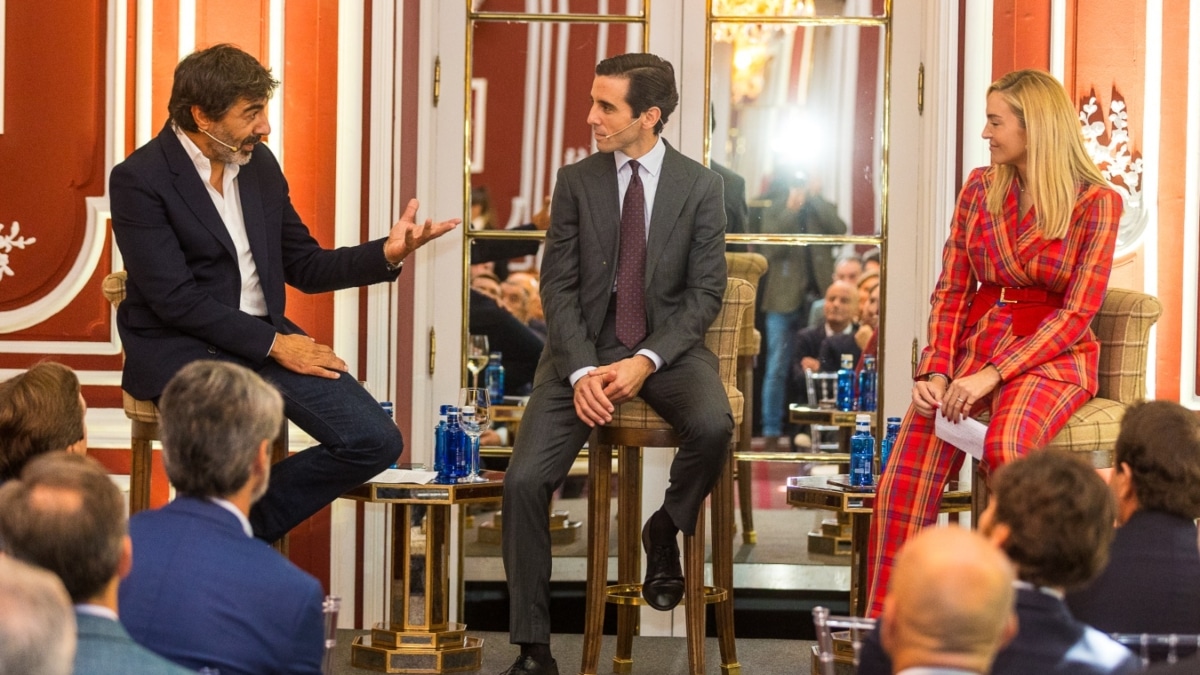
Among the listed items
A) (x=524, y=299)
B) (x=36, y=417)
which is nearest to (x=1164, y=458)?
(x=36, y=417)

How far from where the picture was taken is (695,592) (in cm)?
376

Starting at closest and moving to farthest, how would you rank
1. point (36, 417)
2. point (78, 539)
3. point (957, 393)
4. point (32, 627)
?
point (32, 627), point (78, 539), point (36, 417), point (957, 393)

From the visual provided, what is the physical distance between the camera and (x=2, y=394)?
2732 mm

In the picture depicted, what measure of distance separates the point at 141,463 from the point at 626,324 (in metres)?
1.28

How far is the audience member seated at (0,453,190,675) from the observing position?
5.79 ft

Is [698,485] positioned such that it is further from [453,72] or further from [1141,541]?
[453,72]

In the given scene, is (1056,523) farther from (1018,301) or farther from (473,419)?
(473,419)

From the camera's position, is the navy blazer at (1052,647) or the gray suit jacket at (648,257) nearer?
the navy blazer at (1052,647)

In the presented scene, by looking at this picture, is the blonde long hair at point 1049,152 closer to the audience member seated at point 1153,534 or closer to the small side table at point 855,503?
the small side table at point 855,503

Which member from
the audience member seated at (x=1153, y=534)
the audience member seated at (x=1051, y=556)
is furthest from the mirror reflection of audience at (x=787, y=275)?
the audience member seated at (x=1051, y=556)

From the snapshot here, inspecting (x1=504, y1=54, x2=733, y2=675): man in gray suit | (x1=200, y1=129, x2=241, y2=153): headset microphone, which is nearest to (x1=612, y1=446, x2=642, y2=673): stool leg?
(x1=504, y1=54, x2=733, y2=675): man in gray suit

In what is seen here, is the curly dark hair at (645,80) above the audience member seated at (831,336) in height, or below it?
above

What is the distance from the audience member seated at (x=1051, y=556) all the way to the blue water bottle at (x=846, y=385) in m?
2.76

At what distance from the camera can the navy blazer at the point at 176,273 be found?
357cm
